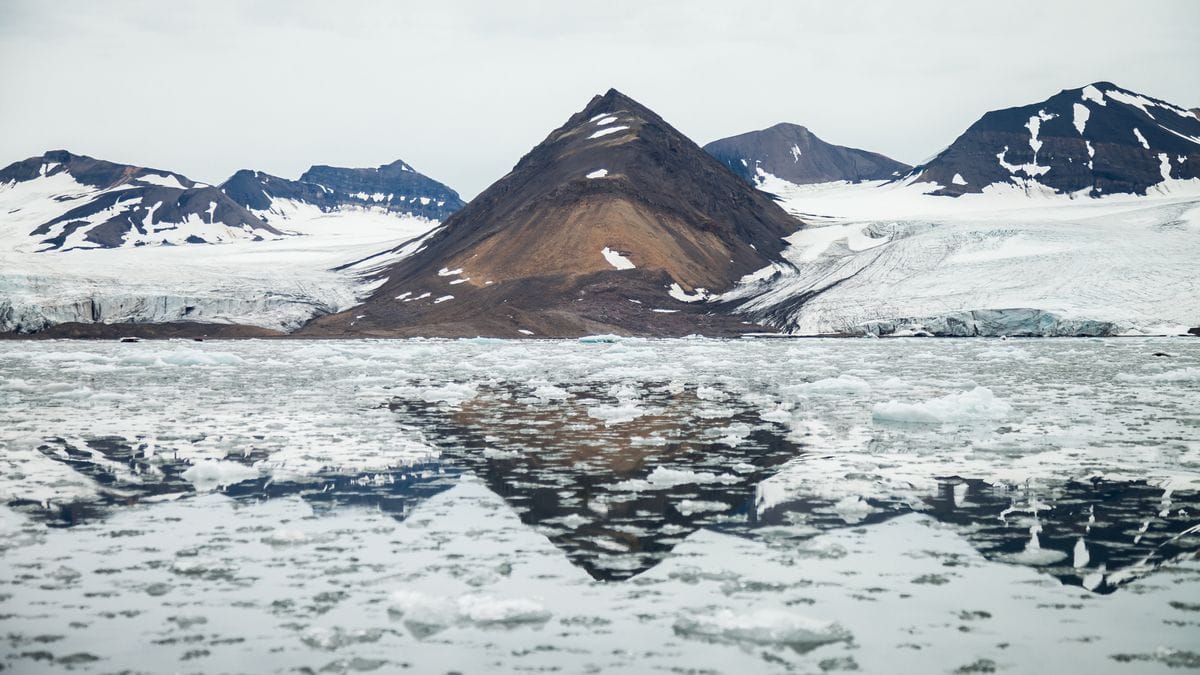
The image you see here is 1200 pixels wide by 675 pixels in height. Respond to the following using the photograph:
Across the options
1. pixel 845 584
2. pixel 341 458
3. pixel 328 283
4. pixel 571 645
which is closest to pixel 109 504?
pixel 341 458

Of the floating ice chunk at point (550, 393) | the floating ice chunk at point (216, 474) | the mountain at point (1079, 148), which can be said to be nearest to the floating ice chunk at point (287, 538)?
the floating ice chunk at point (216, 474)

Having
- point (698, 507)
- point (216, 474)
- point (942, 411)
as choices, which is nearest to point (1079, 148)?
point (942, 411)

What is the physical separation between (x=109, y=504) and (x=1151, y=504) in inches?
447

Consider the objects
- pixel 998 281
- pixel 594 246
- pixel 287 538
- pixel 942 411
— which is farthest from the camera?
pixel 594 246

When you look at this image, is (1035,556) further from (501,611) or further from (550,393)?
(550,393)

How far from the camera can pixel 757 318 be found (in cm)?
9100

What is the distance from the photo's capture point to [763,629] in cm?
645

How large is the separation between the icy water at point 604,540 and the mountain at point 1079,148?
17887 centimetres

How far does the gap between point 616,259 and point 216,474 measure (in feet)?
309

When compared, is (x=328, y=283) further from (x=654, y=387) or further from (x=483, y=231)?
(x=654, y=387)

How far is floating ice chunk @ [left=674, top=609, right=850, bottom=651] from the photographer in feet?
20.7

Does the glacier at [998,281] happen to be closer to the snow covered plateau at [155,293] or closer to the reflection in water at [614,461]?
the snow covered plateau at [155,293]

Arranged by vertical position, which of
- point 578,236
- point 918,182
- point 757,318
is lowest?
point 757,318

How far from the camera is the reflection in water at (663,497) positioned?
8.54 meters
